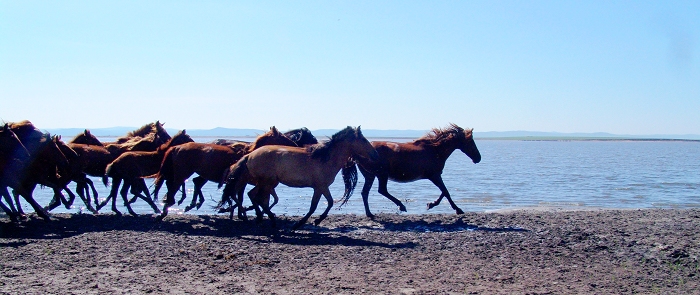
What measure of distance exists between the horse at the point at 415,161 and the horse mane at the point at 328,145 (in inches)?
70.0

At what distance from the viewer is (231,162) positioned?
11.8 m

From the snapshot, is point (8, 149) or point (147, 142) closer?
point (8, 149)

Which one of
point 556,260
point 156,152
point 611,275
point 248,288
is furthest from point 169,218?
point 611,275

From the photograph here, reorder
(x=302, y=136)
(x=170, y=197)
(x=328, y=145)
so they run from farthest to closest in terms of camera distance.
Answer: (x=302, y=136) → (x=170, y=197) → (x=328, y=145)

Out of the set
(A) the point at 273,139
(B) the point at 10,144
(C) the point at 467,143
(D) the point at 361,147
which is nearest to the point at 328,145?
(D) the point at 361,147

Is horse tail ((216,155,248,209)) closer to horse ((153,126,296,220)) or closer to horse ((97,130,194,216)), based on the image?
horse ((153,126,296,220))

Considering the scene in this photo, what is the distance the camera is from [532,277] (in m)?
7.05

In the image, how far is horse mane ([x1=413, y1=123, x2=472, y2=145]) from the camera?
13648 mm

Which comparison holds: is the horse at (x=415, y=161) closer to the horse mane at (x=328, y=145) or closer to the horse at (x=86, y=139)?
the horse mane at (x=328, y=145)

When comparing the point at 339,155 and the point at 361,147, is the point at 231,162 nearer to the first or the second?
the point at 339,155

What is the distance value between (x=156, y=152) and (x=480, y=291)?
8097mm

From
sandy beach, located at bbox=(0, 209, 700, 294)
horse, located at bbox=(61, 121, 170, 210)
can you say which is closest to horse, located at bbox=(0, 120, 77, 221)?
sandy beach, located at bbox=(0, 209, 700, 294)

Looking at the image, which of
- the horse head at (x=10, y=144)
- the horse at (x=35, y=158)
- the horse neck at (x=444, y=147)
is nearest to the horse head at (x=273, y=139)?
the horse neck at (x=444, y=147)

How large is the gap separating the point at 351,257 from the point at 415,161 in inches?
215
